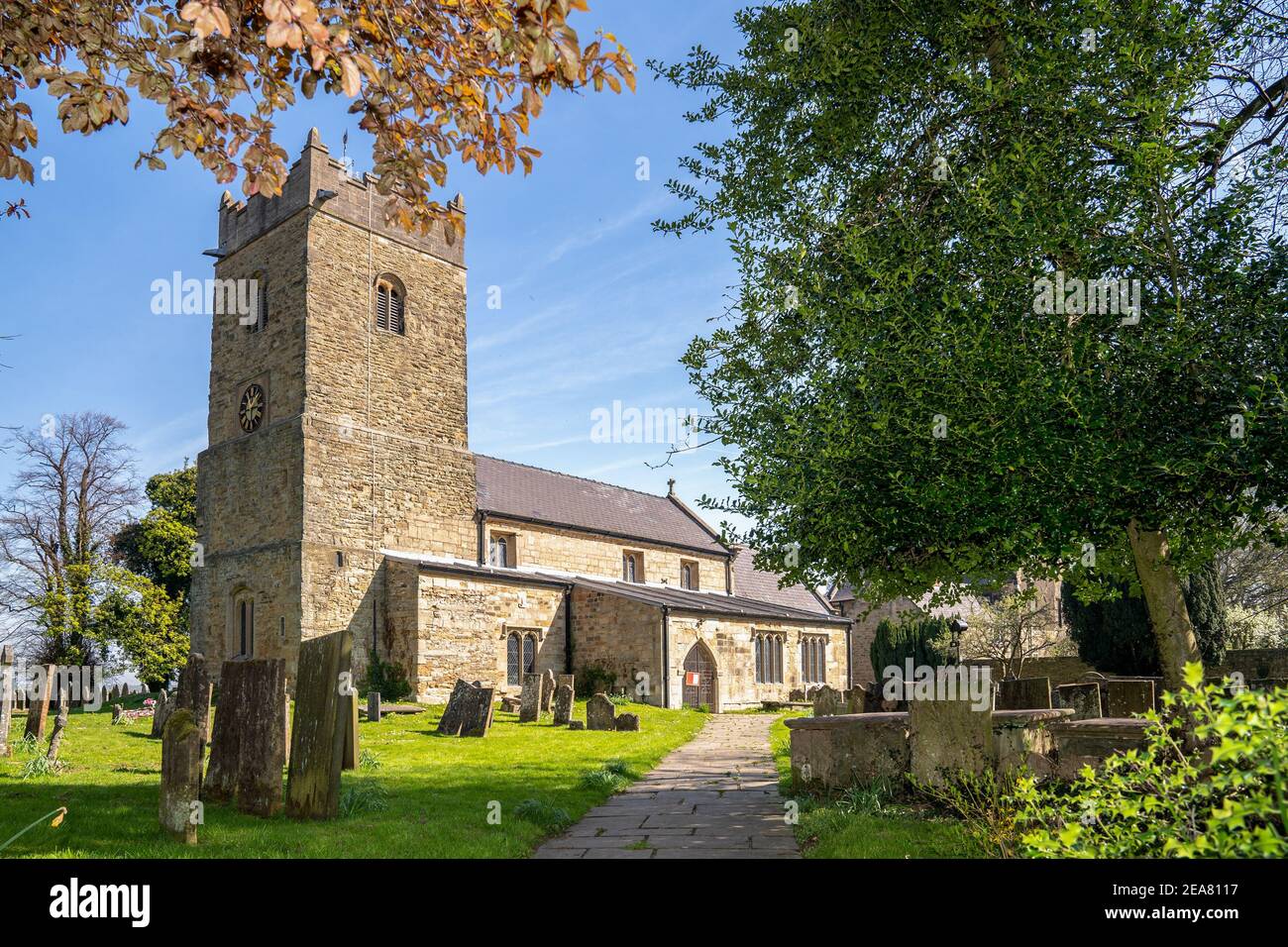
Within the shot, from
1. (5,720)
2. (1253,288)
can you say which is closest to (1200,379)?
(1253,288)

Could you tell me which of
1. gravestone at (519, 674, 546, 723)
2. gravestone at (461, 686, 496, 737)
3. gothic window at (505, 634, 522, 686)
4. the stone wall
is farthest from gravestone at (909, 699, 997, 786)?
the stone wall

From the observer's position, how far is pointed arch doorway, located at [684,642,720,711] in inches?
1212

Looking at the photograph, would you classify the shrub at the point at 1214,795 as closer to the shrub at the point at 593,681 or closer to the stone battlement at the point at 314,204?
the shrub at the point at 593,681

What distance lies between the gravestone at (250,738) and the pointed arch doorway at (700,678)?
22327 millimetres

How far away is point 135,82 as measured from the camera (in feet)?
19.2

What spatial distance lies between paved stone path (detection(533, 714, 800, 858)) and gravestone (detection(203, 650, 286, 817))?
2.98 m

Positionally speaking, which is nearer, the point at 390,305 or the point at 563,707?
the point at 563,707

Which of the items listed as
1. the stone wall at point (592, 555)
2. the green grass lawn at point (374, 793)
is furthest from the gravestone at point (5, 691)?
the stone wall at point (592, 555)

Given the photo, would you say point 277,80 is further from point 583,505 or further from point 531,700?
point 583,505

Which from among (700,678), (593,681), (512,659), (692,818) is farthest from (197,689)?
(700,678)

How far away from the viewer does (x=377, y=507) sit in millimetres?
28203

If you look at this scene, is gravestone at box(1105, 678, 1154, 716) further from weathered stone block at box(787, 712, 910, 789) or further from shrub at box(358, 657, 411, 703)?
shrub at box(358, 657, 411, 703)

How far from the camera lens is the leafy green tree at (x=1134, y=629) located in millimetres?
23797

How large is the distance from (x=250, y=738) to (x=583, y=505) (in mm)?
28506
